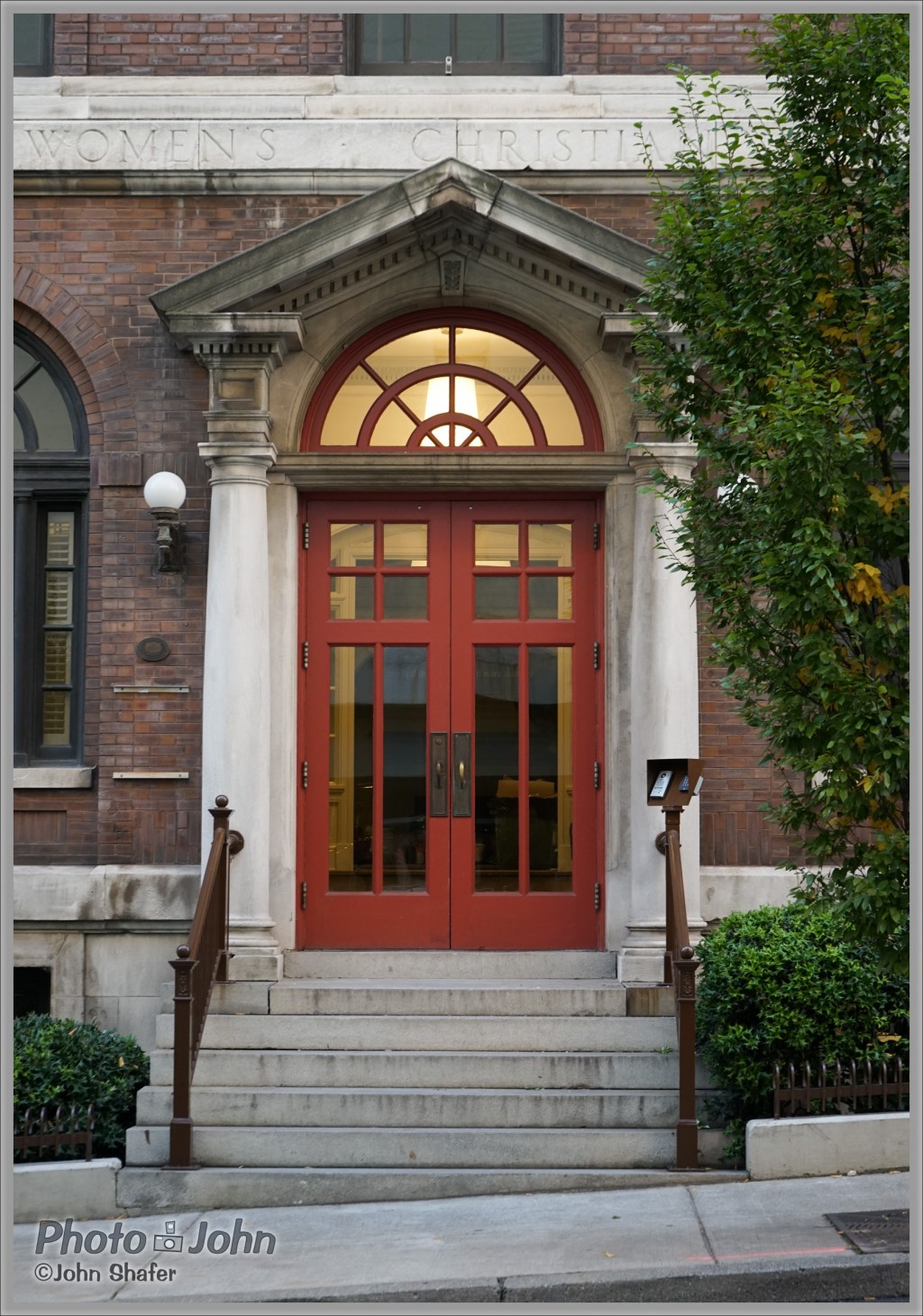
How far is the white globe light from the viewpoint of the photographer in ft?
29.5

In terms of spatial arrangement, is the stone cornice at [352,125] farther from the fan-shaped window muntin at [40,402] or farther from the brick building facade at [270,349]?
the fan-shaped window muntin at [40,402]

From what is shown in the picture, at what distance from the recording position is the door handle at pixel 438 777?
31.0 ft

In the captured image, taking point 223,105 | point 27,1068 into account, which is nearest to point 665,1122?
point 27,1068

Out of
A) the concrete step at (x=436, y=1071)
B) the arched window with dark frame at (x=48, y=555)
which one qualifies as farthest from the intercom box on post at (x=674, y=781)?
the arched window with dark frame at (x=48, y=555)

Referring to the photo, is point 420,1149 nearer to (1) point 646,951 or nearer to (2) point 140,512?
(1) point 646,951

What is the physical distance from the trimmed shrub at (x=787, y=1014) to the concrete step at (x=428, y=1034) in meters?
0.58

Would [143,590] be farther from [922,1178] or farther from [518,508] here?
[922,1178]

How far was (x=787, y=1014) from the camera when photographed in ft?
24.9

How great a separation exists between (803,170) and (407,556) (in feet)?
14.1

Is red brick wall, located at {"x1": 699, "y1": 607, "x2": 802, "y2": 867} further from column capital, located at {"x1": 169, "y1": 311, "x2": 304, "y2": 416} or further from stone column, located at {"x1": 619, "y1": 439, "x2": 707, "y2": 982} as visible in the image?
column capital, located at {"x1": 169, "y1": 311, "x2": 304, "y2": 416}

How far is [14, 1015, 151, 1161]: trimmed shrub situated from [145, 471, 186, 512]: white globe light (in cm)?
325

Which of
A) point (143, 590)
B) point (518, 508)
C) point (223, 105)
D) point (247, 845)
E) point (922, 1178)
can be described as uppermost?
point (223, 105)

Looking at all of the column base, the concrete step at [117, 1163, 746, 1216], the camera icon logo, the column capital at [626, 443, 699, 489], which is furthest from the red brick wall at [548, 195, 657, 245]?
the camera icon logo

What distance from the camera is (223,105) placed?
9.68 m
